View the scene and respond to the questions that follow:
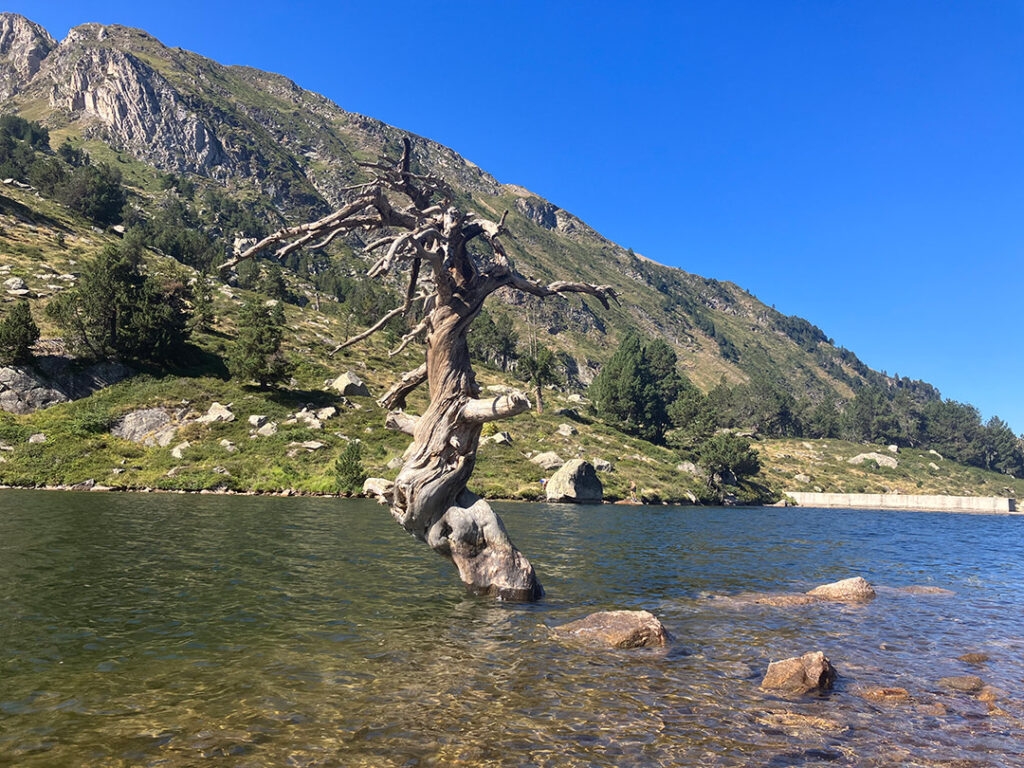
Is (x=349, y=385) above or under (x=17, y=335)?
under

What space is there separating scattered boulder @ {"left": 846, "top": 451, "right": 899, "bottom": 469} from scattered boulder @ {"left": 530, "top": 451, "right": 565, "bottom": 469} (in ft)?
319

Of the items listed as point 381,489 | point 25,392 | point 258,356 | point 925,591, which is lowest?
point 925,591

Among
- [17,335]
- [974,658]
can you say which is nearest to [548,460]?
[17,335]

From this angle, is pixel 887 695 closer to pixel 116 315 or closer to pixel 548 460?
pixel 548 460

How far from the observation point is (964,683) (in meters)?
9.41

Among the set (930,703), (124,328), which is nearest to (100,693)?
(930,703)

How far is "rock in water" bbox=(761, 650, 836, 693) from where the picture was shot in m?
8.90

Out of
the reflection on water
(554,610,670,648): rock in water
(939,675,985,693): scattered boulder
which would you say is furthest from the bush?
(939,675,985,693): scattered boulder

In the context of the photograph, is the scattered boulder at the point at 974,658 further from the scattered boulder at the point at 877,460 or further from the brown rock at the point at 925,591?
the scattered boulder at the point at 877,460

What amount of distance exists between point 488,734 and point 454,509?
733cm

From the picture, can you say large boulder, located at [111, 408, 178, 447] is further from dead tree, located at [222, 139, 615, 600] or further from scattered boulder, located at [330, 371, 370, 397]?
dead tree, located at [222, 139, 615, 600]

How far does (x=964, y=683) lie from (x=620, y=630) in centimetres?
590

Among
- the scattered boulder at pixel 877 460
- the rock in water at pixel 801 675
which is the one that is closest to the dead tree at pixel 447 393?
the rock in water at pixel 801 675

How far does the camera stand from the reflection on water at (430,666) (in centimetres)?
662
